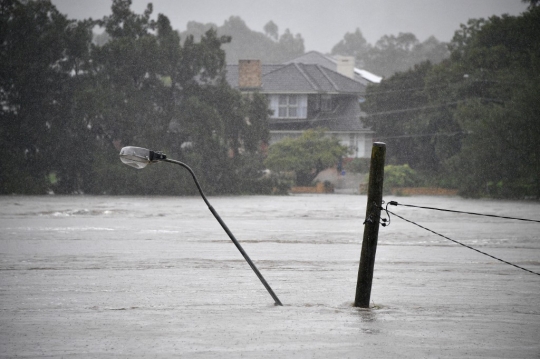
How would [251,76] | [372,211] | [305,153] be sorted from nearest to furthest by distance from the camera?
[372,211], [305,153], [251,76]

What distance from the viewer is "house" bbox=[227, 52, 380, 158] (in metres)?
65.8

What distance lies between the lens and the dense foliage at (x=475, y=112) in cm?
4288

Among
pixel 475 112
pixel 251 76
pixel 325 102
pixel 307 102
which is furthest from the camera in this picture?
pixel 325 102

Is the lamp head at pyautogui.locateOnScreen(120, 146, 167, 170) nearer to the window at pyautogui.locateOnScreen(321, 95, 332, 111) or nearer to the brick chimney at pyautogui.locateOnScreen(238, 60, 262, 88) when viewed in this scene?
the brick chimney at pyautogui.locateOnScreen(238, 60, 262, 88)

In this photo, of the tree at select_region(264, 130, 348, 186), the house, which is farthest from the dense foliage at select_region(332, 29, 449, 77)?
the tree at select_region(264, 130, 348, 186)

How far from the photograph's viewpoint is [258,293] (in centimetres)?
1207

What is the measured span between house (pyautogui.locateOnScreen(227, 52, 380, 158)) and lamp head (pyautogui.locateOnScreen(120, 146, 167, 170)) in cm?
5559

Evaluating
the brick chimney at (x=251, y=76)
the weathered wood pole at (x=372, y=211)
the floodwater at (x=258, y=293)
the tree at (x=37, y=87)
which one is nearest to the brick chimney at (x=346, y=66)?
the brick chimney at (x=251, y=76)

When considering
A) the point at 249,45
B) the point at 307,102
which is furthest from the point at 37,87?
the point at 249,45

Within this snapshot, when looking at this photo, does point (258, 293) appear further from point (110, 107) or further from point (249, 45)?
point (249, 45)

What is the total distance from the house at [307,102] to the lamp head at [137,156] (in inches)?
2189

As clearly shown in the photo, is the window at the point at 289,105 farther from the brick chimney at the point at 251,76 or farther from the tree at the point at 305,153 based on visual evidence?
the tree at the point at 305,153

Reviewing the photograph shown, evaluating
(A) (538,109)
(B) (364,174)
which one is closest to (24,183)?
(B) (364,174)

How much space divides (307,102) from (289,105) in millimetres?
1437
